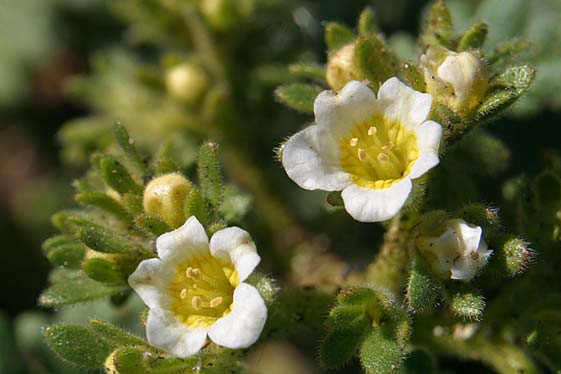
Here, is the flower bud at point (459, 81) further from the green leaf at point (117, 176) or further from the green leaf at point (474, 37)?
the green leaf at point (117, 176)

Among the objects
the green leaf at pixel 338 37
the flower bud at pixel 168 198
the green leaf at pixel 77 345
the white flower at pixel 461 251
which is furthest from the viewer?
the green leaf at pixel 338 37

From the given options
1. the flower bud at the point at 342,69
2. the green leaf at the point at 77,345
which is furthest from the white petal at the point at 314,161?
the green leaf at the point at 77,345

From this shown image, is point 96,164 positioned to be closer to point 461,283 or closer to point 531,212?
point 461,283

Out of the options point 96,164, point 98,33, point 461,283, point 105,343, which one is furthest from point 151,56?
point 461,283

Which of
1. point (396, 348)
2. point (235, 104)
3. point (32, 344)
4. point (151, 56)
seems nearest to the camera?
point (396, 348)

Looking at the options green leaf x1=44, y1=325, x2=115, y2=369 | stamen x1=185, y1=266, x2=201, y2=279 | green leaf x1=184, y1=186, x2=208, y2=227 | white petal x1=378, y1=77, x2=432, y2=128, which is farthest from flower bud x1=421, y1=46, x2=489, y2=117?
green leaf x1=44, y1=325, x2=115, y2=369

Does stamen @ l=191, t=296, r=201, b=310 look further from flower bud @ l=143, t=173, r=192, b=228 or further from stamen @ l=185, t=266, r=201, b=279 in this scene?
flower bud @ l=143, t=173, r=192, b=228
